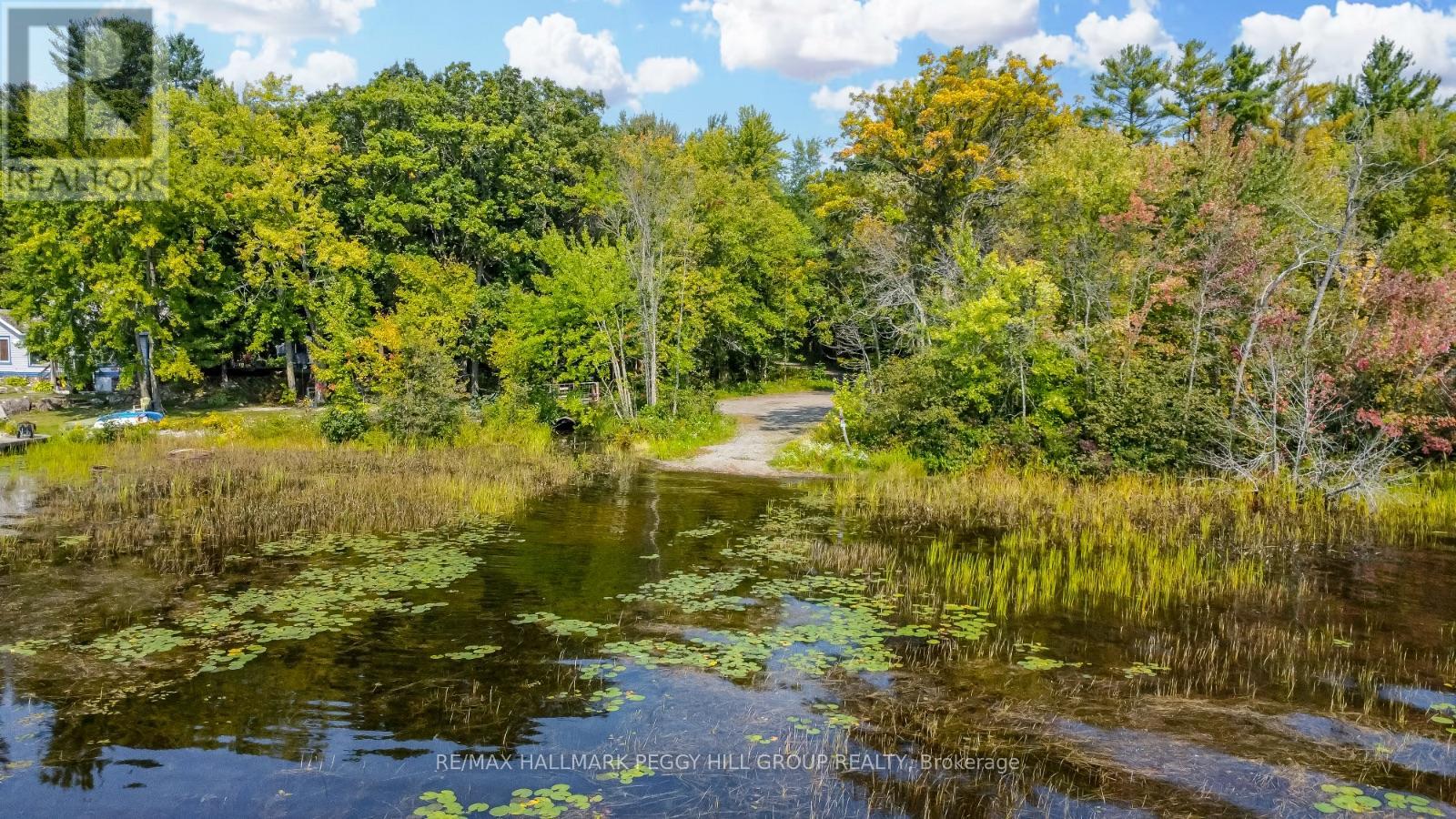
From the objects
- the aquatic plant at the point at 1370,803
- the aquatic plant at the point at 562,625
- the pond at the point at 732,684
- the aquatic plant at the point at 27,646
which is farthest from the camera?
the aquatic plant at the point at 562,625

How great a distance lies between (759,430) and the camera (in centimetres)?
2934

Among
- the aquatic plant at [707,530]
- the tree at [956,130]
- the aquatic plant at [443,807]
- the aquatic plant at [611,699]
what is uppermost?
the tree at [956,130]

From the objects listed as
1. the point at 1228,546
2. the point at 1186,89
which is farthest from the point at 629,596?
the point at 1186,89

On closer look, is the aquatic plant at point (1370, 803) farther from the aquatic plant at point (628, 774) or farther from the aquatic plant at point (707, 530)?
the aquatic plant at point (707, 530)

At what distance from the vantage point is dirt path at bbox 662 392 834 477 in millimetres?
23875

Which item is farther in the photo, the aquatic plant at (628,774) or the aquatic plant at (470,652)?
the aquatic plant at (470,652)

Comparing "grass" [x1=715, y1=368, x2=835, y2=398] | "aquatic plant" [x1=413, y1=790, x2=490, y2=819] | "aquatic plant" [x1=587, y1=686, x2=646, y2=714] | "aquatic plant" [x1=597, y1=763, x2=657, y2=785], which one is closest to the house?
"grass" [x1=715, y1=368, x2=835, y2=398]

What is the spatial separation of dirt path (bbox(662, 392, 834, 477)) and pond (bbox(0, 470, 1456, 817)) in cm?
981

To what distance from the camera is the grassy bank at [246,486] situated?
14.0m

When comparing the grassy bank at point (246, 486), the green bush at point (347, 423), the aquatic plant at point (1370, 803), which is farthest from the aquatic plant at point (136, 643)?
the green bush at point (347, 423)

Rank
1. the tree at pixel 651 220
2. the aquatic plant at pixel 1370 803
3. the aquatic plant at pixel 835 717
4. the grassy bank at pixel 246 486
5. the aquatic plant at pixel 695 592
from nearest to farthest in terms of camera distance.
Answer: the aquatic plant at pixel 1370 803, the aquatic plant at pixel 835 717, the aquatic plant at pixel 695 592, the grassy bank at pixel 246 486, the tree at pixel 651 220

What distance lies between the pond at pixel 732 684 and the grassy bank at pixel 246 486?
145 cm

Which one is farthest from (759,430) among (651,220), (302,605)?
(302,605)

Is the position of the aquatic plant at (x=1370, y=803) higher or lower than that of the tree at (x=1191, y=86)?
lower
